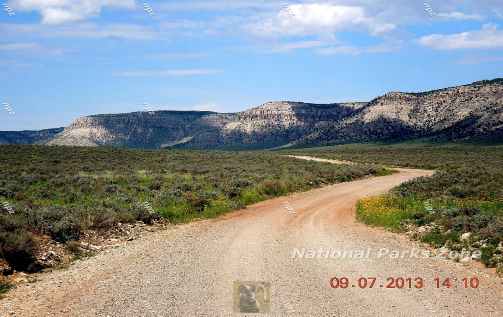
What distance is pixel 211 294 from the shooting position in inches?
392

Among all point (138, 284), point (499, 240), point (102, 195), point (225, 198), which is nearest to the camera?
point (138, 284)

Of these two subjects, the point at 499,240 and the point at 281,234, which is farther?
the point at 281,234

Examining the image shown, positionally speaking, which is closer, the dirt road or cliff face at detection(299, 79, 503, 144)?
the dirt road

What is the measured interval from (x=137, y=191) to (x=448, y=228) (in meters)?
16.6

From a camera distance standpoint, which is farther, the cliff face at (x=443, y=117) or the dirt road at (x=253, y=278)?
the cliff face at (x=443, y=117)

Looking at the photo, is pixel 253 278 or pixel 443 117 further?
pixel 443 117

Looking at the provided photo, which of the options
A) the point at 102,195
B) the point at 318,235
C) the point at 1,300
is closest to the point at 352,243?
the point at 318,235

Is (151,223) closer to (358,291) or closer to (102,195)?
(102,195)

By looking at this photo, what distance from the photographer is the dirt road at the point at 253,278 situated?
9088 mm

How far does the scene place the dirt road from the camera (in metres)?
9.09

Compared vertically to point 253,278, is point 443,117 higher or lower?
higher

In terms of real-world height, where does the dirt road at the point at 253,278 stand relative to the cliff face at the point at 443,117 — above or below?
below

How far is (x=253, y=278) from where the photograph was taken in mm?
11039

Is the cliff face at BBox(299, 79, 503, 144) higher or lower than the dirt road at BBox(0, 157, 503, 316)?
higher
